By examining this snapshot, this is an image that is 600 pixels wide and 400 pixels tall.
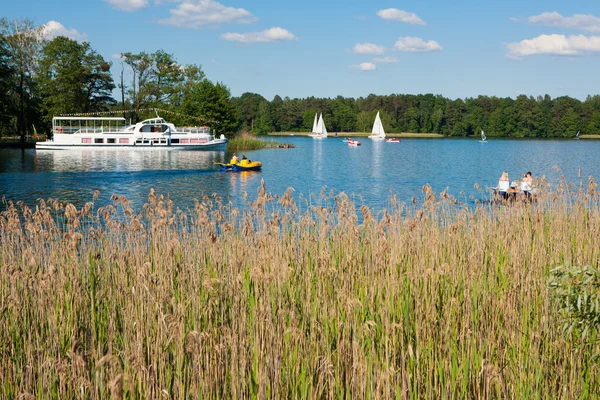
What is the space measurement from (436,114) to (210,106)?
291ft

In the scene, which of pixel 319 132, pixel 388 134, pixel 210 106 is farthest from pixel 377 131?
pixel 210 106

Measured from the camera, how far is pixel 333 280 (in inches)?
244

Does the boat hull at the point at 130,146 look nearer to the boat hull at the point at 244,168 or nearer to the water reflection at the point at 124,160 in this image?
the water reflection at the point at 124,160

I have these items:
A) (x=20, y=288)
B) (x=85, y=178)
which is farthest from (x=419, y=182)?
(x=20, y=288)

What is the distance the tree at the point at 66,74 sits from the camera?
63.9 m

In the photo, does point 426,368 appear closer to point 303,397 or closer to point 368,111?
point 303,397

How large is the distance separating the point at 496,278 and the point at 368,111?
150202mm

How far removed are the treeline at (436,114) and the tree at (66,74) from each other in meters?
73.5

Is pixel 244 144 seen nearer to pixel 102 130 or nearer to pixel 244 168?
pixel 102 130

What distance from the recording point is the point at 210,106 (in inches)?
2623

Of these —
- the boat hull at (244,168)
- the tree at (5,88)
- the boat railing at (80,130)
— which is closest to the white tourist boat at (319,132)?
the boat railing at (80,130)

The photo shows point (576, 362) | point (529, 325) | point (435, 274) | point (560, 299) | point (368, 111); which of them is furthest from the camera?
point (368, 111)

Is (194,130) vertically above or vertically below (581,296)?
above

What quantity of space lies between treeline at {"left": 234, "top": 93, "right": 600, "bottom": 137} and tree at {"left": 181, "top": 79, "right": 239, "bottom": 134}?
2809 inches
